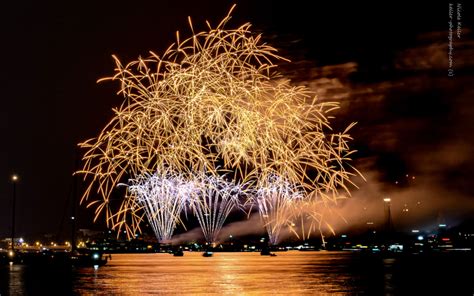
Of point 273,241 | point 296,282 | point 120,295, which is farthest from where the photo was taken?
point 273,241

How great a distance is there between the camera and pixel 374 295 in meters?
34.8

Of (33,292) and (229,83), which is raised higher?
(229,83)

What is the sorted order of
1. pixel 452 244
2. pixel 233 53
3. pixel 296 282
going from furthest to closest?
pixel 452 244 < pixel 296 282 < pixel 233 53

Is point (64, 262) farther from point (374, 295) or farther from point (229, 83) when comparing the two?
point (374, 295)

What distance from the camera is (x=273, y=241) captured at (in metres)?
67.1

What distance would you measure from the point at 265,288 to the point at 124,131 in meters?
12.0

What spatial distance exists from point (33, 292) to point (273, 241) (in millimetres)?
34743

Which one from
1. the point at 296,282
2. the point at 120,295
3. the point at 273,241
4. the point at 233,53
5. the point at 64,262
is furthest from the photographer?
the point at 64,262

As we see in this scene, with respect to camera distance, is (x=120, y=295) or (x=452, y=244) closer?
(x=120, y=295)

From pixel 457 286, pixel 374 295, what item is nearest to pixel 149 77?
pixel 374 295

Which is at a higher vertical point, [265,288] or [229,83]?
[229,83]

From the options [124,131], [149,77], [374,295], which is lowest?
[374,295]

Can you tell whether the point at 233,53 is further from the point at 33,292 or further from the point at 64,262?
the point at 64,262

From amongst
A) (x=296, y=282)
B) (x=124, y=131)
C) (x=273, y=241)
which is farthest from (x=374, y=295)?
(x=273, y=241)
